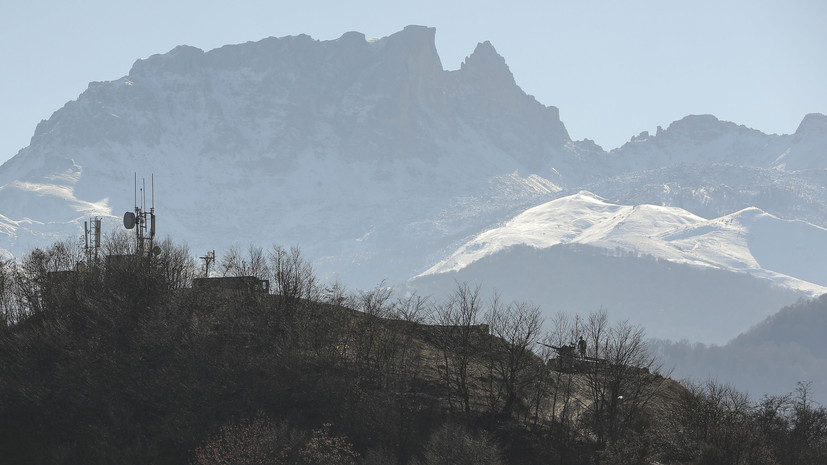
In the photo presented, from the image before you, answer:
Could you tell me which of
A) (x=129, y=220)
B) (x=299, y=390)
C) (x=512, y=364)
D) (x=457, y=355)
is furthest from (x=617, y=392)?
(x=129, y=220)

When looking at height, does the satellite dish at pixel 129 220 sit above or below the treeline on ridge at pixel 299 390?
above

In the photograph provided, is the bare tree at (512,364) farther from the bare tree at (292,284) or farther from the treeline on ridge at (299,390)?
the bare tree at (292,284)

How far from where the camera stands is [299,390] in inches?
3253

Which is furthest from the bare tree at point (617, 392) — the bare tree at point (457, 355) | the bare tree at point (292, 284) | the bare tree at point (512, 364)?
the bare tree at point (292, 284)

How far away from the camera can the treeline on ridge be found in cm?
7494

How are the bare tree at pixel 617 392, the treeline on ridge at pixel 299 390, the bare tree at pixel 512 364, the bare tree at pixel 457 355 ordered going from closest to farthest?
the treeline on ridge at pixel 299 390, the bare tree at pixel 617 392, the bare tree at pixel 512 364, the bare tree at pixel 457 355

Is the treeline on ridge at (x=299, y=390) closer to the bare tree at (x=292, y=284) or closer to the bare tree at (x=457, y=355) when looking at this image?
the bare tree at (x=457, y=355)

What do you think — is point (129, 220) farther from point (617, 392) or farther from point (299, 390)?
point (617, 392)

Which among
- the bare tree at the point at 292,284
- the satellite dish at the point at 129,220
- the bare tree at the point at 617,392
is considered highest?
the satellite dish at the point at 129,220

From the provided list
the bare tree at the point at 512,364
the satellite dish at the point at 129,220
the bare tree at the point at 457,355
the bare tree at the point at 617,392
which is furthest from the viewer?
the satellite dish at the point at 129,220

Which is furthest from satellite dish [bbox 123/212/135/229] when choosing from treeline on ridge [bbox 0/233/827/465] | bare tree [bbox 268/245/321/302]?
bare tree [bbox 268/245/321/302]

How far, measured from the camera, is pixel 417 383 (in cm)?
8475

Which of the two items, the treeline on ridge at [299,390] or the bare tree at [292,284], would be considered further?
the bare tree at [292,284]

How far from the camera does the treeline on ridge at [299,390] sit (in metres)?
74.9
